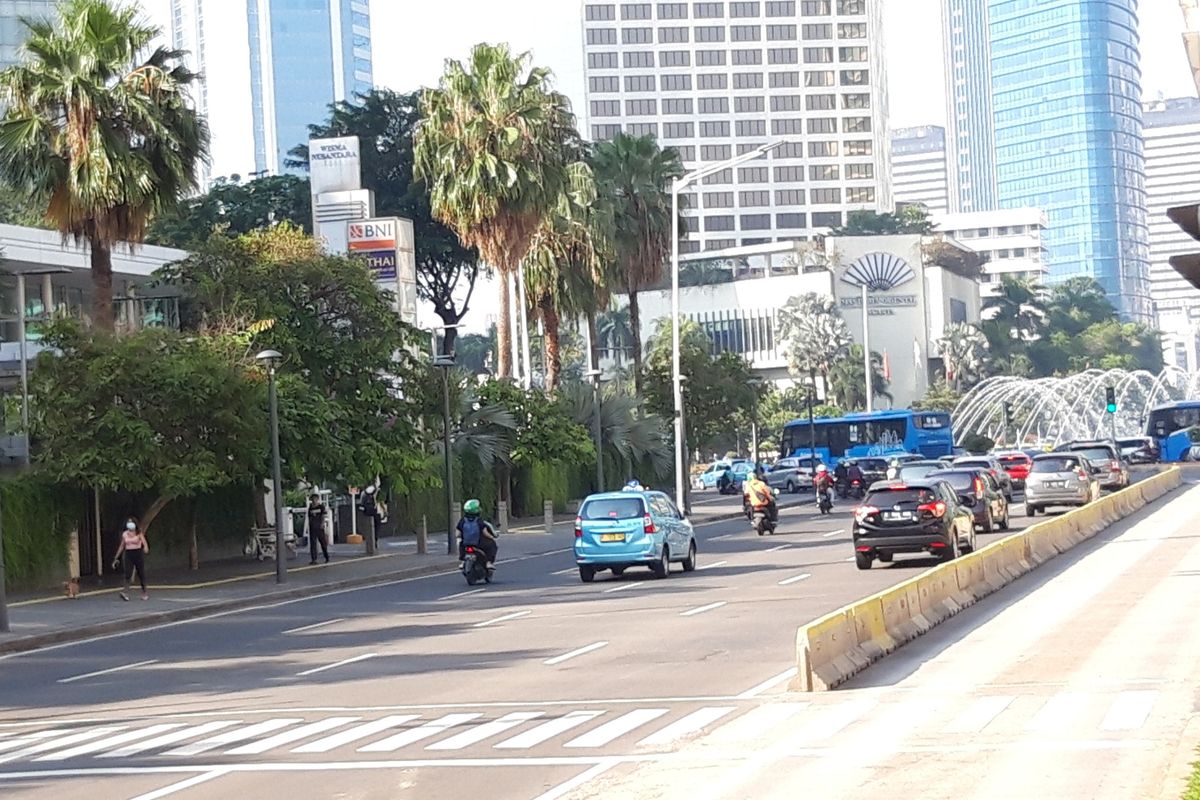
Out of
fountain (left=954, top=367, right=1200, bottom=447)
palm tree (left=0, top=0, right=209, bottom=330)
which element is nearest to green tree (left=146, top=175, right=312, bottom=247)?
palm tree (left=0, top=0, right=209, bottom=330)

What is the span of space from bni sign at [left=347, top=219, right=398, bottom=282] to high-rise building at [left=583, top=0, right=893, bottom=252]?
130m

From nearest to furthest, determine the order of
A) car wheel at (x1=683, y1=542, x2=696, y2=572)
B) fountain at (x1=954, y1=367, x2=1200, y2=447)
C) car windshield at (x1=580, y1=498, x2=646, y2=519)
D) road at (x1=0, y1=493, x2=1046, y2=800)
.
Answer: road at (x1=0, y1=493, x2=1046, y2=800)
car windshield at (x1=580, y1=498, x2=646, y2=519)
car wheel at (x1=683, y1=542, x2=696, y2=572)
fountain at (x1=954, y1=367, x2=1200, y2=447)

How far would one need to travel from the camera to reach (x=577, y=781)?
1238 centimetres

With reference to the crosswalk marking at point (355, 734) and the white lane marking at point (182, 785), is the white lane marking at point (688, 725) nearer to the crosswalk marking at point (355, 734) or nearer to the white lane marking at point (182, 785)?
the crosswalk marking at point (355, 734)

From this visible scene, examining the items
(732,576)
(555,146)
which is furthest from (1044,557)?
(555,146)

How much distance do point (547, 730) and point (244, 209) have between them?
80.0 m

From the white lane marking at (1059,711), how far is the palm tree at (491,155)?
42.2 m

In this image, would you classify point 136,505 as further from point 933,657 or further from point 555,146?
point 933,657

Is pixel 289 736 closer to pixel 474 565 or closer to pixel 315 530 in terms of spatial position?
pixel 474 565

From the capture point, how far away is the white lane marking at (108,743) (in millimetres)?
15230

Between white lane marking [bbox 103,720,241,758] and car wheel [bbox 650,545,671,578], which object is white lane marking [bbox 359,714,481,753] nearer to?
white lane marking [bbox 103,720,241,758]

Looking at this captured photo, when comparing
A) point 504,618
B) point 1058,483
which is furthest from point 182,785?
point 1058,483

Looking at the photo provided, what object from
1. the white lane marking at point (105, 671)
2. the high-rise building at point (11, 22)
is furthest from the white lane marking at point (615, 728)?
the high-rise building at point (11, 22)

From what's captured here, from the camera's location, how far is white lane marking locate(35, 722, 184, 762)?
15.2m
